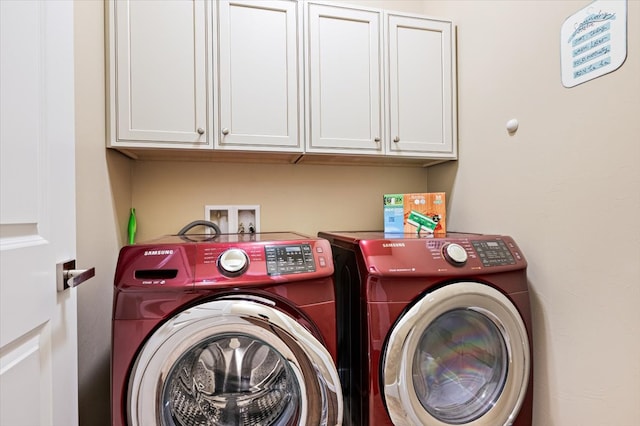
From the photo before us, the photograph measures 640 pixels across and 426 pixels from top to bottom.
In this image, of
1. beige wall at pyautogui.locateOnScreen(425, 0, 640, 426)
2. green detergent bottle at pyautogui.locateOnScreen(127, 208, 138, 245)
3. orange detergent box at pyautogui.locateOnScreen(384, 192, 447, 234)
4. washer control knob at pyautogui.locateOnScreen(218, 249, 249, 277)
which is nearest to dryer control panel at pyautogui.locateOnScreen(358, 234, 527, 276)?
beige wall at pyautogui.locateOnScreen(425, 0, 640, 426)

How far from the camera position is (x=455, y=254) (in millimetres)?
1197

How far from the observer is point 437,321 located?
4.00ft

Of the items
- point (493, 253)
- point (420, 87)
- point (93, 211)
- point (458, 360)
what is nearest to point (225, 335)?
point (93, 211)

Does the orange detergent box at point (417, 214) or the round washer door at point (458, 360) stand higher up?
the orange detergent box at point (417, 214)

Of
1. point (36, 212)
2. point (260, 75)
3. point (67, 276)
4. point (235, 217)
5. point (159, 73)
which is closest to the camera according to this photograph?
point (36, 212)

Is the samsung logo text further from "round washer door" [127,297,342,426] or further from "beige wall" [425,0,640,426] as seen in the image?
"beige wall" [425,0,640,426]

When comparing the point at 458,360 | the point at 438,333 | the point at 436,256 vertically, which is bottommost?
the point at 458,360

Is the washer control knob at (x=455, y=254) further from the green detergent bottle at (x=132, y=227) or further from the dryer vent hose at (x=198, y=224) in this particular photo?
the green detergent bottle at (x=132, y=227)

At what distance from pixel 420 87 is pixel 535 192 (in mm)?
751

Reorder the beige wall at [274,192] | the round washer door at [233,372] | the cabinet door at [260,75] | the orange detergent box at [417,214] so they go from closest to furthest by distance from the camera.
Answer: the round washer door at [233,372]
the cabinet door at [260,75]
the orange detergent box at [417,214]
the beige wall at [274,192]

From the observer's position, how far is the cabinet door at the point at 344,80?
5.02ft

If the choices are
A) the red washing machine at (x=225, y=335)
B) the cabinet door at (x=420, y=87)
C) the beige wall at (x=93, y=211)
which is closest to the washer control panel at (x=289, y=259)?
the red washing machine at (x=225, y=335)

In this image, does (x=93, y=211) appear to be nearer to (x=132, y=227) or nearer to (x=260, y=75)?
(x=132, y=227)

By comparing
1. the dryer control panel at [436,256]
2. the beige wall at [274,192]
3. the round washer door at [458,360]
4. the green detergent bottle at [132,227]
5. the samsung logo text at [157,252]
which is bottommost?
the round washer door at [458,360]
